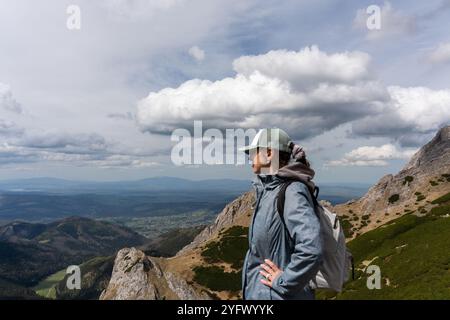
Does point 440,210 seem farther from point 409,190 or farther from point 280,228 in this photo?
point 280,228

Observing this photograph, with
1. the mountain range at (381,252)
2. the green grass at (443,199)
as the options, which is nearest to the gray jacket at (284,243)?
the mountain range at (381,252)

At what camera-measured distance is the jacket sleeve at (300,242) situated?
18.4 ft

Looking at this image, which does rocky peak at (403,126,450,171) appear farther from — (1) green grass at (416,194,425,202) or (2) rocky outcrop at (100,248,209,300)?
(2) rocky outcrop at (100,248,209,300)

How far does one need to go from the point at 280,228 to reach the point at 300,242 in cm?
58

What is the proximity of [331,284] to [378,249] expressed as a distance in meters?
63.1

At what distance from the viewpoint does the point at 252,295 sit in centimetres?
657

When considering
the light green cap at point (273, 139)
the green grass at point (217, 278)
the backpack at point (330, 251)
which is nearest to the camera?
the backpack at point (330, 251)

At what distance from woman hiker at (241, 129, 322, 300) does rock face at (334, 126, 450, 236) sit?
7991cm

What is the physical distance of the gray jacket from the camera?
5656 mm

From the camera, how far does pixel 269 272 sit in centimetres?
623

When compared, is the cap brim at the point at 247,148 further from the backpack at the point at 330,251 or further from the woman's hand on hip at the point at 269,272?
the woman's hand on hip at the point at 269,272

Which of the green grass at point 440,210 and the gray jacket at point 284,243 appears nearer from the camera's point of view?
the gray jacket at point 284,243

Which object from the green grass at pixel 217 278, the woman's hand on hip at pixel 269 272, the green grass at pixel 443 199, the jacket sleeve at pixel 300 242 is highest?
the jacket sleeve at pixel 300 242
